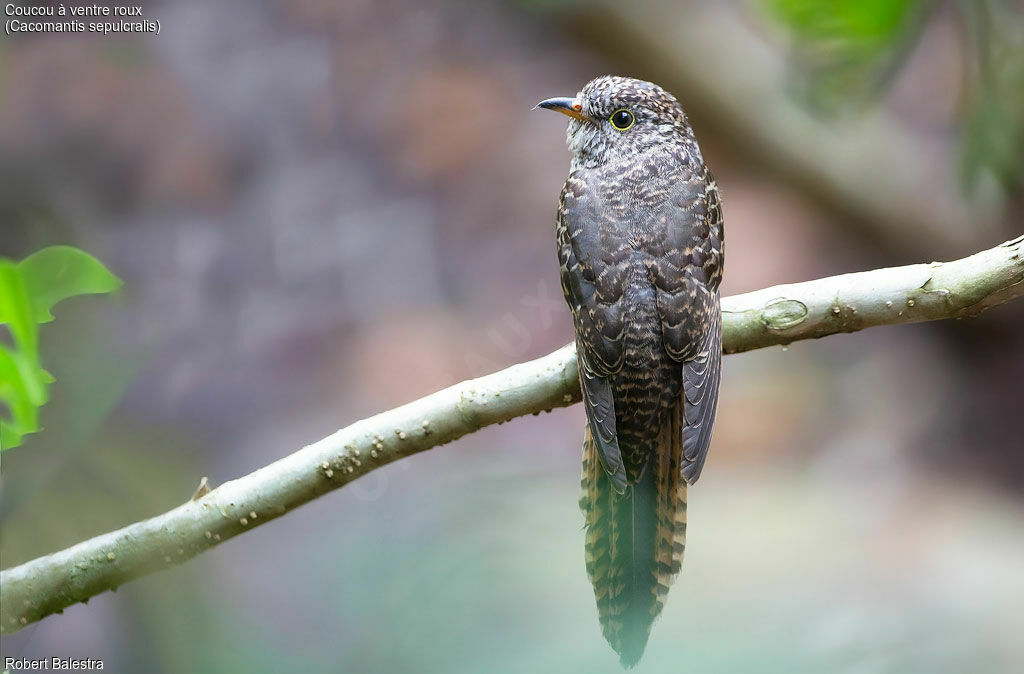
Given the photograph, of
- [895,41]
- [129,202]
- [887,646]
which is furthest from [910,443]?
[129,202]

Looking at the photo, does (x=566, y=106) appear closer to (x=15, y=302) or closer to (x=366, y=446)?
(x=366, y=446)

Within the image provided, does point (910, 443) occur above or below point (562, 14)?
below

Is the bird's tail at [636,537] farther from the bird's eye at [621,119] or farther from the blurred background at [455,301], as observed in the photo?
the bird's eye at [621,119]

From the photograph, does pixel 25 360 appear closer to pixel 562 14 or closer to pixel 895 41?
pixel 895 41

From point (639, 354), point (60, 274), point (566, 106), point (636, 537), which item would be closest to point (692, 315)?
point (639, 354)

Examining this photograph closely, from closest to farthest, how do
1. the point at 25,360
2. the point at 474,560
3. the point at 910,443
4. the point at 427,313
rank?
the point at 25,360 → the point at 474,560 → the point at 910,443 → the point at 427,313

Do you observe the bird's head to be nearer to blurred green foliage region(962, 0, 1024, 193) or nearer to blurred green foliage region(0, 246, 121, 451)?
blurred green foliage region(0, 246, 121, 451)
